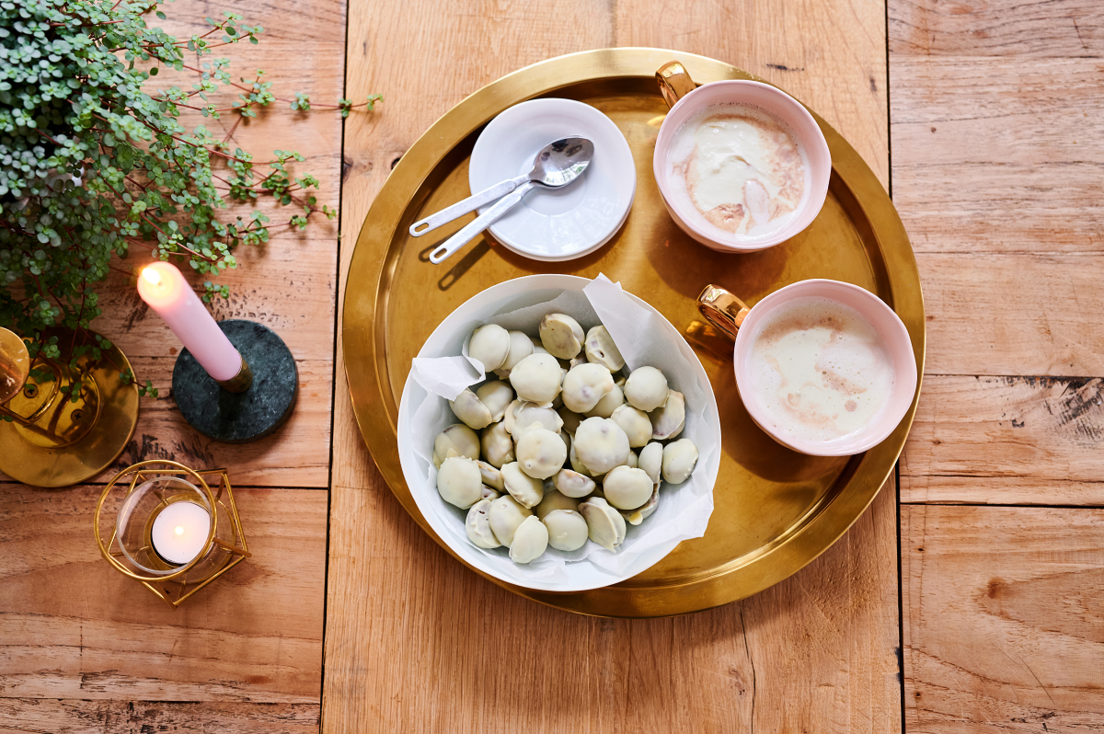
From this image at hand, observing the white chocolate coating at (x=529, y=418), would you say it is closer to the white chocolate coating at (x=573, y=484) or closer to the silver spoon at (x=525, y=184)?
the white chocolate coating at (x=573, y=484)

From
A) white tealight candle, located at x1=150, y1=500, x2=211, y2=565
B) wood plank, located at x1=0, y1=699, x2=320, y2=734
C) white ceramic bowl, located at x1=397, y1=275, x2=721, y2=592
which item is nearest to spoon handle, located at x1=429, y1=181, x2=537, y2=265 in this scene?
white ceramic bowl, located at x1=397, y1=275, x2=721, y2=592

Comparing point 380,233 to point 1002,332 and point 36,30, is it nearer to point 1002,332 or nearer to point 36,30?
point 36,30

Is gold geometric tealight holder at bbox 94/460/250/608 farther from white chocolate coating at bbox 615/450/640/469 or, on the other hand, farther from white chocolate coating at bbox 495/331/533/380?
white chocolate coating at bbox 615/450/640/469

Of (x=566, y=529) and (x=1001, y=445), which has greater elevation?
(x=566, y=529)

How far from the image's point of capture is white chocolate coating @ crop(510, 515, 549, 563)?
0.78 meters

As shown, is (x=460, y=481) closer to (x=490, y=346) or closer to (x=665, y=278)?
(x=490, y=346)

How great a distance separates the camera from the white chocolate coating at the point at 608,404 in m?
0.83

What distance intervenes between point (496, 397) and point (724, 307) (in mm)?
320

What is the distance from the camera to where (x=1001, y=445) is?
1.03 m

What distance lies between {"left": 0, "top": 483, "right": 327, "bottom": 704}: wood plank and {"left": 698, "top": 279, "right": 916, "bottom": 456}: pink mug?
0.64 metres

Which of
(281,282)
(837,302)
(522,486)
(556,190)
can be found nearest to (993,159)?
(837,302)

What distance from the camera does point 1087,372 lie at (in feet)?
3.42

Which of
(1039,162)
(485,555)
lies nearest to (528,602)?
(485,555)

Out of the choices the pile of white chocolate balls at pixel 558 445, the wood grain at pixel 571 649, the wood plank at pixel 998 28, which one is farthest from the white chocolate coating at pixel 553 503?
the wood plank at pixel 998 28
